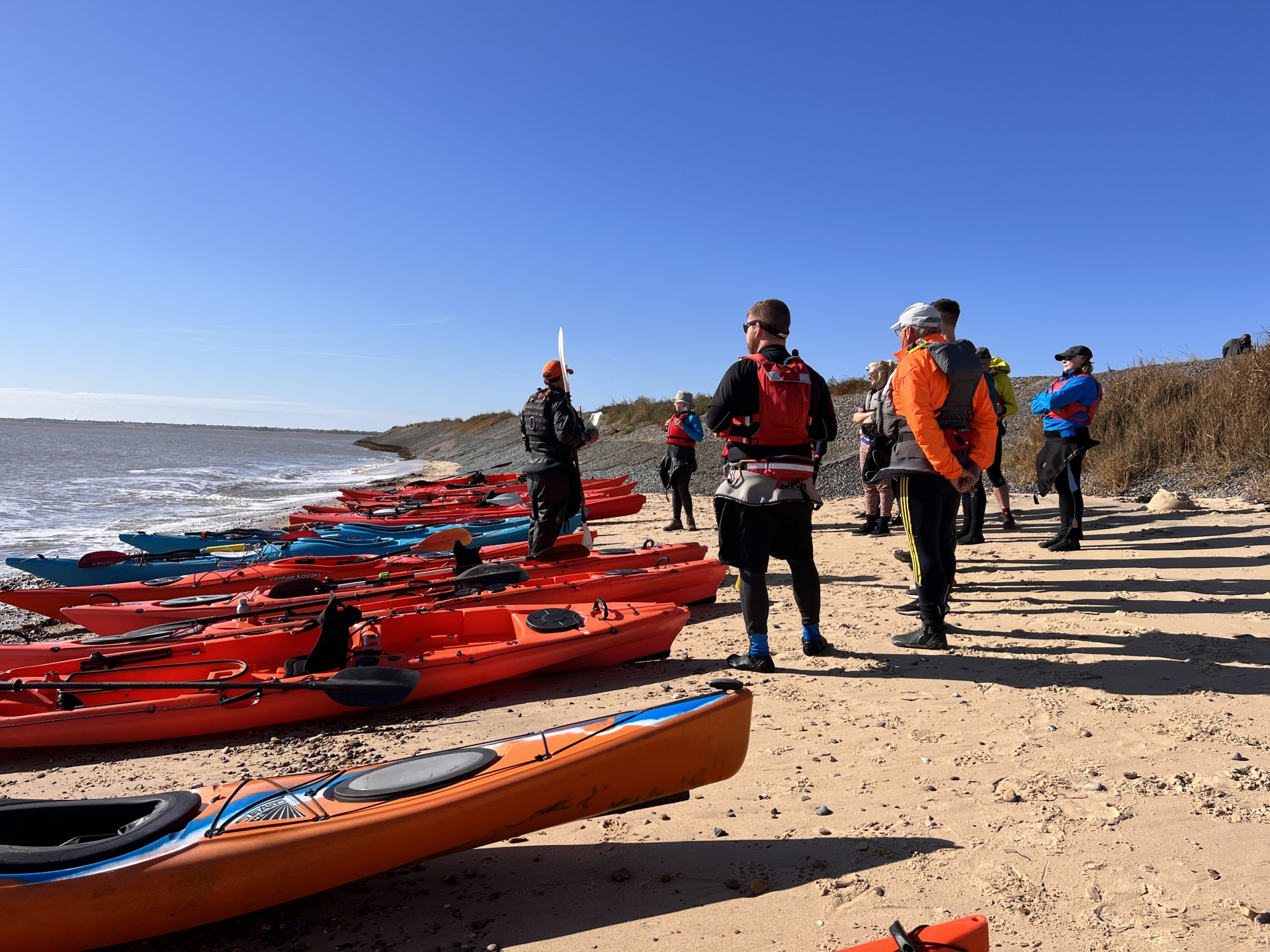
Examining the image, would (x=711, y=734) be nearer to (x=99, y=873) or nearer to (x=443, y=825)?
(x=443, y=825)

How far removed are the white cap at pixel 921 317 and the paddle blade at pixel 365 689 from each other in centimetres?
325

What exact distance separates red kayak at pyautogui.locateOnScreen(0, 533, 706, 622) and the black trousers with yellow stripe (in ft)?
8.19

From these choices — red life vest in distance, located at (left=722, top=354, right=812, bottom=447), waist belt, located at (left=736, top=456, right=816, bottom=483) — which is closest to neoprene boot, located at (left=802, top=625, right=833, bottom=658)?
waist belt, located at (left=736, top=456, right=816, bottom=483)

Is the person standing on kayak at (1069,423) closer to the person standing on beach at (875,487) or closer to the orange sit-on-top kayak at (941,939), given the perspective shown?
the person standing on beach at (875,487)

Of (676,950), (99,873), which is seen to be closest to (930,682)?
(676,950)

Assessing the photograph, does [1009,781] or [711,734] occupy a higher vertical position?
[711,734]

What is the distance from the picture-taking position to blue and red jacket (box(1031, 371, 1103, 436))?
6.24m

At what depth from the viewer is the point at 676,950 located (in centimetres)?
189

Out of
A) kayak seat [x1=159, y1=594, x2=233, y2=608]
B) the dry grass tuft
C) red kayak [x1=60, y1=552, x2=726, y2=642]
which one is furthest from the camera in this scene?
the dry grass tuft

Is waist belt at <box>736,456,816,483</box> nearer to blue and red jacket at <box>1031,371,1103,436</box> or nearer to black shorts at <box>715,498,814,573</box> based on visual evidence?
black shorts at <box>715,498,814,573</box>

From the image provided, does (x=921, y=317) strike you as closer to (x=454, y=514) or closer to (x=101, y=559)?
(x=101, y=559)

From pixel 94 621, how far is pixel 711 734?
5.60m

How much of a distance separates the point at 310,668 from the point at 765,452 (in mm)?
2732

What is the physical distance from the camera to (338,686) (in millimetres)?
3623
